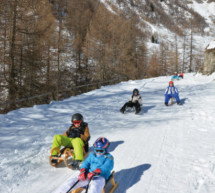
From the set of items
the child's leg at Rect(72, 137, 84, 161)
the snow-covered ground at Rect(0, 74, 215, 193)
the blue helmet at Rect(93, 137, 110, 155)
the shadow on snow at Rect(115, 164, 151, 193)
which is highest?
the blue helmet at Rect(93, 137, 110, 155)

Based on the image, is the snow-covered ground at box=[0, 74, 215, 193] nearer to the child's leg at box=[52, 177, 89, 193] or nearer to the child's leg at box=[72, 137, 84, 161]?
the child's leg at box=[72, 137, 84, 161]

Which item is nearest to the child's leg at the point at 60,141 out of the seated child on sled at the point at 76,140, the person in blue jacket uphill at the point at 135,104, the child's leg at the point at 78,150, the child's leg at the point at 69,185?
the seated child on sled at the point at 76,140

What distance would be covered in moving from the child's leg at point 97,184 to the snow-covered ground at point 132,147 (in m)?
0.46

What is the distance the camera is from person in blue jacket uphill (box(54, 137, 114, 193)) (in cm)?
318

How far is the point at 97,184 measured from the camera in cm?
320

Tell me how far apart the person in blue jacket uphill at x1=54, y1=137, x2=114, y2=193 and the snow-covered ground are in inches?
18.2

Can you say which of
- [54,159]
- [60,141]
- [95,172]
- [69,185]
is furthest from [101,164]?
[60,141]

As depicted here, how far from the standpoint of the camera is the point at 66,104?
1056cm

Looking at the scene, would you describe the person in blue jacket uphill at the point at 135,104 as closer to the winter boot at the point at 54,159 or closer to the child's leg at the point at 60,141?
the child's leg at the point at 60,141

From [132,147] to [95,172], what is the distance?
215cm

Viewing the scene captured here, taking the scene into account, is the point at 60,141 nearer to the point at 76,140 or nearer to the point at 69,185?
the point at 76,140

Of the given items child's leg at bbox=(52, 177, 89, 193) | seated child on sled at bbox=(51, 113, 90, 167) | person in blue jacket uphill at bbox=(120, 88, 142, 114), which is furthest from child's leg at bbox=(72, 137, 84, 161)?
person in blue jacket uphill at bbox=(120, 88, 142, 114)

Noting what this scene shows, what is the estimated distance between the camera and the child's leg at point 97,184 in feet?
10.2

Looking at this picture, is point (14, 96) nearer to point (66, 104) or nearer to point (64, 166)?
point (66, 104)
